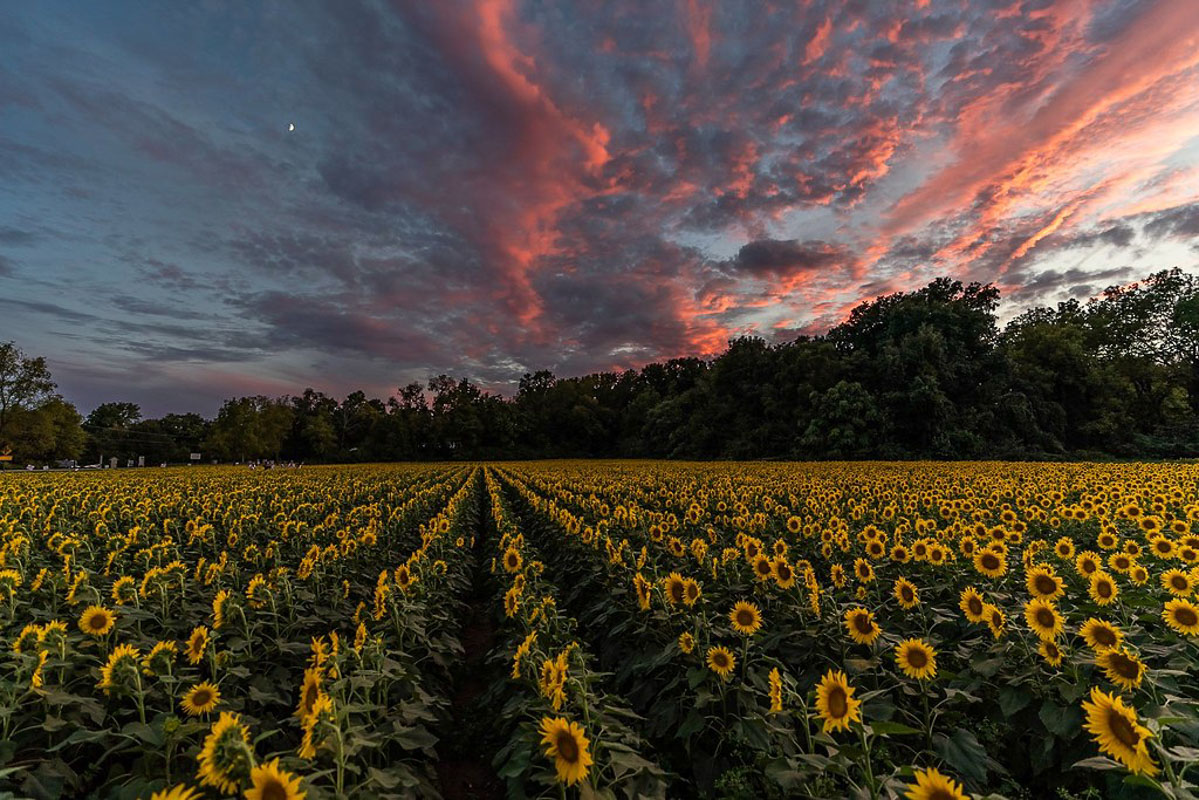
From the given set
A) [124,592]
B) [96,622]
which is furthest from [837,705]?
[124,592]

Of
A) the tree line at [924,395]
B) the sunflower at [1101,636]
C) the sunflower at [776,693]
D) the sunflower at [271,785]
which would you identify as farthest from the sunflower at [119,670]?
the tree line at [924,395]

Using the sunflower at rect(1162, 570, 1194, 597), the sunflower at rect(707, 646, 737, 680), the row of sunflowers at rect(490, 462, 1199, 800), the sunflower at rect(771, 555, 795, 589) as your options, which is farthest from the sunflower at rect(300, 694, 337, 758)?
the sunflower at rect(1162, 570, 1194, 597)

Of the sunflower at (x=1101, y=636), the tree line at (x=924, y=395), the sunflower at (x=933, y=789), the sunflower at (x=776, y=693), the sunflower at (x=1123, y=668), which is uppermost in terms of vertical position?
the tree line at (x=924, y=395)

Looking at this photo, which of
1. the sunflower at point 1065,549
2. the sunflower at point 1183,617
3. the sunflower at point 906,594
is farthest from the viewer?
the sunflower at point 1065,549

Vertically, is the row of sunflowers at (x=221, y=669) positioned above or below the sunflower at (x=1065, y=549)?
below

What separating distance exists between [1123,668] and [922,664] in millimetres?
802

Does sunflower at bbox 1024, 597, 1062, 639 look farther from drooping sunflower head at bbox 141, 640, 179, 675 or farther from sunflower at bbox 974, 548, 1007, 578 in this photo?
drooping sunflower head at bbox 141, 640, 179, 675

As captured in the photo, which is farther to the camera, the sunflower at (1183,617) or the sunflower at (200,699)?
the sunflower at (1183,617)

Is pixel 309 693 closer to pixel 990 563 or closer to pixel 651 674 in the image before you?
pixel 651 674

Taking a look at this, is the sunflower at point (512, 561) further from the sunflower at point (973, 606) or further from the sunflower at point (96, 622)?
the sunflower at point (973, 606)

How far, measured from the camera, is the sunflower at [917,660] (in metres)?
2.72

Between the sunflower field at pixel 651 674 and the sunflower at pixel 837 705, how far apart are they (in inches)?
0.4

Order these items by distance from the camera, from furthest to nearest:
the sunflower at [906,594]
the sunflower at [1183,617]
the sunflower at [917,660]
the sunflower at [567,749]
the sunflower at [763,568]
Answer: the sunflower at [763,568]
the sunflower at [906,594]
the sunflower at [1183,617]
the sunflower at [917,660]
the sunflower at [567,749]

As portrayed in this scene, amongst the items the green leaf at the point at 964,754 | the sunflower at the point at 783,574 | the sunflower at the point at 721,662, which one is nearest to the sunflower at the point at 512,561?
the sunflower at the point at 783,574
